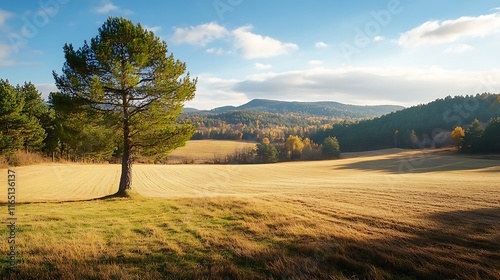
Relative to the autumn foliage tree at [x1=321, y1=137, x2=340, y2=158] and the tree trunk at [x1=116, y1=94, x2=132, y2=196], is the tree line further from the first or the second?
the tree trunk at [x1=116, y1=94, x2=132, y2=196]

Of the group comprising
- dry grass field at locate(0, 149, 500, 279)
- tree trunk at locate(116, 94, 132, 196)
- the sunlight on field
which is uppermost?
tree trunk at locate(116, 94, 132, 196)

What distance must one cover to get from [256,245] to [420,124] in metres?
132

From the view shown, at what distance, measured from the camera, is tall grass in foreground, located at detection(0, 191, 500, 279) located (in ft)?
17.7

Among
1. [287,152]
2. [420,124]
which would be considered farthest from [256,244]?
[420,124]

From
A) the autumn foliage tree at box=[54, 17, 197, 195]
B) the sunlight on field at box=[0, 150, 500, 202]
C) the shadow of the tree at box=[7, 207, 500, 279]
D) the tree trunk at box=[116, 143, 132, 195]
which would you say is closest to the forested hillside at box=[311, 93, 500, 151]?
the sunlight on field at box=[0, 150, 500, 202]

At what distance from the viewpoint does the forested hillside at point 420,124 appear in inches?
4225

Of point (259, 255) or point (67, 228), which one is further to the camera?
point (67, 228)

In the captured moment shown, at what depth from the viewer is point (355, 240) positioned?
756 centimetres

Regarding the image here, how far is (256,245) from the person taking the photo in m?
7.19

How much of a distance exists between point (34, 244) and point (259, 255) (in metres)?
5.98

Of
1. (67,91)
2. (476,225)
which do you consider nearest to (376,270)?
(476,225)

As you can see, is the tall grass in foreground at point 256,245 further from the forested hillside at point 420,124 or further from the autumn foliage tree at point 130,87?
the forested hillside at point 420,124

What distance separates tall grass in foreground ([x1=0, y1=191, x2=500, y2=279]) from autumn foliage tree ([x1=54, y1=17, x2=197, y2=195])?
22.4 feet

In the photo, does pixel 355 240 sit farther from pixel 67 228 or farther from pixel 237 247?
pixel 67 228
